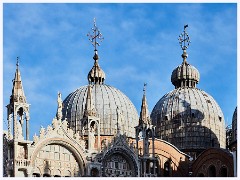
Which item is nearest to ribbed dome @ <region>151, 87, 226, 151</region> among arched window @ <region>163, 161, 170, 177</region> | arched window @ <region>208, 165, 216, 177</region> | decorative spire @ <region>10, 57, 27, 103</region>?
arched window @ <region>163, 161, 170, 177</region>

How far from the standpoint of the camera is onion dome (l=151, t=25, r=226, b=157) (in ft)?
216

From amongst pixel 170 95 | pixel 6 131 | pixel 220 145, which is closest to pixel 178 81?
pixel 170 95

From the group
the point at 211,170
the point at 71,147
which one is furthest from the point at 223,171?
the point at 71,147

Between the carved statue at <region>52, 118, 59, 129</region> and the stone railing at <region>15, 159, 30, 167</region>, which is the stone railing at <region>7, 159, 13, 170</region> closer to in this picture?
the stone railing at <region>15, 159, 30, 167</region>

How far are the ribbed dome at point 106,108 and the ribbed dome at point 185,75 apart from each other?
324 inches

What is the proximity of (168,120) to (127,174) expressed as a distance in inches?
612

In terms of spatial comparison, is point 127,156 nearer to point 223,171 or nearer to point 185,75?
point 223,171

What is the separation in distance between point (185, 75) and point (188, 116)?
14.7ft

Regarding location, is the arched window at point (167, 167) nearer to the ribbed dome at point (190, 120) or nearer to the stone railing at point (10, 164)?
the ribbed dome at point (190, 120)

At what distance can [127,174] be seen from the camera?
5262 centimetres

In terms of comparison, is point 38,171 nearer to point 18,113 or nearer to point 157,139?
point 18,113

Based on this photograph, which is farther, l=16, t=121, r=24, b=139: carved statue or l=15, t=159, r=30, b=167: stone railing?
l=16, t=121, r=24, b=139: carved statue

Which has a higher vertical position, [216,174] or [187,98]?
[187,98]

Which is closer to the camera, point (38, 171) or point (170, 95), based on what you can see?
point (38, 171)
